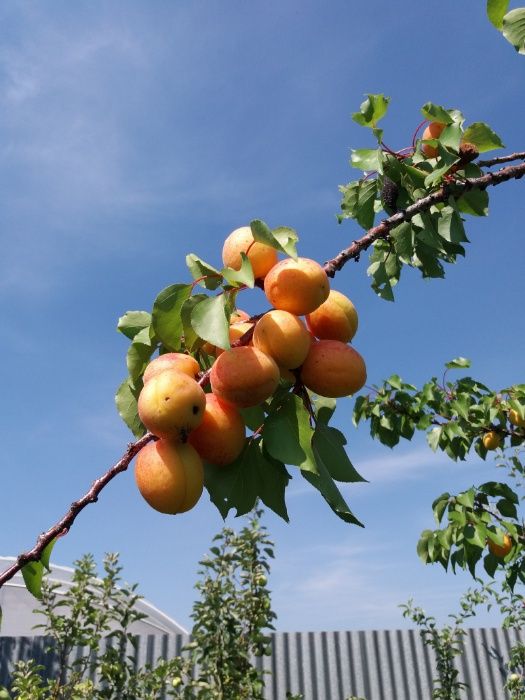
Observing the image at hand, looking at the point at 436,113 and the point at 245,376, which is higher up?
the point at 436,113

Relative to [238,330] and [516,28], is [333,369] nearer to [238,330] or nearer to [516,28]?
[238,330]

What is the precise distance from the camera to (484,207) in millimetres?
1567

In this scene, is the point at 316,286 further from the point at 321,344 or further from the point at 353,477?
the point at 353,477

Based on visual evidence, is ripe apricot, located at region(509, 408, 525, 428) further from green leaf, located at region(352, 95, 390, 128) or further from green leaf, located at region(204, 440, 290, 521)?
green leaf, located at region(204, 440, 290, 521)

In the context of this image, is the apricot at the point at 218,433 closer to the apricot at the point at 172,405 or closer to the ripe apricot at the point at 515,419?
the apricot at the point at 172,405

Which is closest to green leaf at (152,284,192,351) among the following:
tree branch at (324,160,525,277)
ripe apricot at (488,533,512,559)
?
tree branch at (324,160,525,277)

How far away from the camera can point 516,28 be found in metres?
1.50

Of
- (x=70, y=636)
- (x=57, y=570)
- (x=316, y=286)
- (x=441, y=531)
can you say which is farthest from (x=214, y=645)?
(x=57, y=570)

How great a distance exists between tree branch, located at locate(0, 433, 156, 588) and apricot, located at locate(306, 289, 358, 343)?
33 centimetres

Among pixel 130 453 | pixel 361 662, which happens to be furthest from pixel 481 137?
pixel 361 662

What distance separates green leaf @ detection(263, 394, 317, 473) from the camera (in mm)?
785

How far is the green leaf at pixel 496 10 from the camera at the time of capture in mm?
1447

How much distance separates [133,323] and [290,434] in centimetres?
38

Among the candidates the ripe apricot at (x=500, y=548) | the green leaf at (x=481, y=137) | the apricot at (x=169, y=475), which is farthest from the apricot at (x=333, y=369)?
the ripe apricot at (x=500, y=548)
